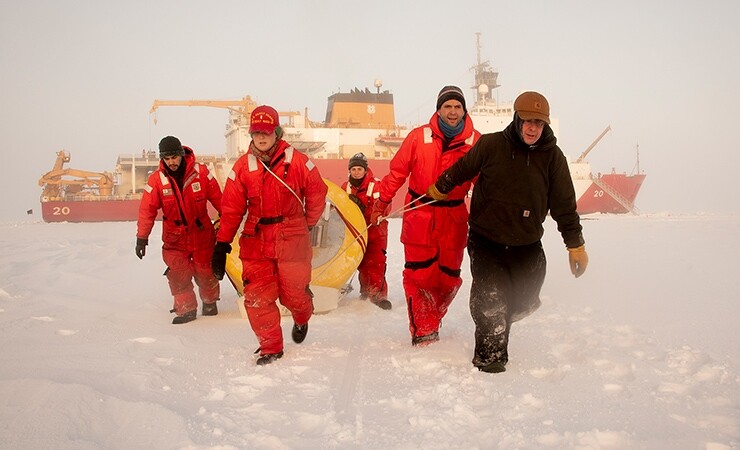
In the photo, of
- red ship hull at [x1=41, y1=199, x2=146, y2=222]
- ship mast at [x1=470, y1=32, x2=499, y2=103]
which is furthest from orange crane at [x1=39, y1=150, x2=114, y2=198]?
ship mast at [x1=470, y1=32, x2=499, y2=103]

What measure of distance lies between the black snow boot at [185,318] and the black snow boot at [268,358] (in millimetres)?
1564

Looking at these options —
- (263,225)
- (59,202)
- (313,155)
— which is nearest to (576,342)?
(263,225)

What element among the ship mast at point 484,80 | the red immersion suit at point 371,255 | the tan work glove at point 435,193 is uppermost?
the ship mast at point 484,80

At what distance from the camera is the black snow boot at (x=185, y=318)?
449 cm

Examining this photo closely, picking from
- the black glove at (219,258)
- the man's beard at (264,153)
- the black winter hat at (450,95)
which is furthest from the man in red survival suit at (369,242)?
the black glove at (219,258)

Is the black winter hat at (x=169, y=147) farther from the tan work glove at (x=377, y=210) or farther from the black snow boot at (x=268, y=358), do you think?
the black snow boot at (x=268, y=358)

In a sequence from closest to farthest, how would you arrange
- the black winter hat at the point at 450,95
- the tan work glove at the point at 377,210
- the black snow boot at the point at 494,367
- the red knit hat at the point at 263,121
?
the black snow boot at the point at 494,367 → the red knit hat at the point at 263,121 → the black winter hat at the point at 450,95 → the tan work glove at the point at 377,210

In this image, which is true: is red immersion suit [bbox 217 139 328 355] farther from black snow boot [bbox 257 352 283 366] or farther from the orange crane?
the orange crane

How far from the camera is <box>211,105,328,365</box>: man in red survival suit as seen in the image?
3373 millimetres

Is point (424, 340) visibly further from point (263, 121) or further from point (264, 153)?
point (263, 121)

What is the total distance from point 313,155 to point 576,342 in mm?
23206

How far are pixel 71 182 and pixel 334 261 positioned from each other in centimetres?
2706

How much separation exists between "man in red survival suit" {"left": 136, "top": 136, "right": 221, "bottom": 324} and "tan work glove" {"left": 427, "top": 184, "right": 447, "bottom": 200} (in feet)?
7.05

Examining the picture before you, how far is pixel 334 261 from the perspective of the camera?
16.4 feet
